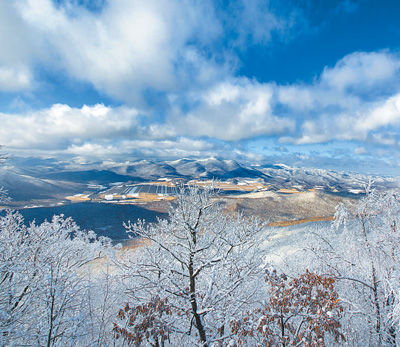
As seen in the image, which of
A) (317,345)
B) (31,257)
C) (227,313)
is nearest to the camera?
(317,345)

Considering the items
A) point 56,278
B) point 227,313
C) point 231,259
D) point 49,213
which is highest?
→ point 231,259

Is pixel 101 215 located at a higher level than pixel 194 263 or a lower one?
lower

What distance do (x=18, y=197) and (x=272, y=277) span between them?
377 feet

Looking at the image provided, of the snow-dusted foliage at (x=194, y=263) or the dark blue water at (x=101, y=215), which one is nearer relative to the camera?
the snow-dusted foliage at (x=194, y=263)

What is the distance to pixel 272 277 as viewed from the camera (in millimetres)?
7285

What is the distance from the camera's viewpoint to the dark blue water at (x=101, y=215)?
161ft

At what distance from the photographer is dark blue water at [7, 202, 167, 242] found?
49188 mm

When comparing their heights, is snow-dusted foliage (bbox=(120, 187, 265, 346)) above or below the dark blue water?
above

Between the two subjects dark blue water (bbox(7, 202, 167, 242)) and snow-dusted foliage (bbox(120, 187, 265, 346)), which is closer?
snow-dusted foliage (bbox(120, 187, 265, 346))

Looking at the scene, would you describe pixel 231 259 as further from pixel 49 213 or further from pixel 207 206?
pixel 49 213

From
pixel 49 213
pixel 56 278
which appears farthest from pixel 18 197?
pixel 56 278

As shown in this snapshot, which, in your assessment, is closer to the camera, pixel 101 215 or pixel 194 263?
pixel 194 263

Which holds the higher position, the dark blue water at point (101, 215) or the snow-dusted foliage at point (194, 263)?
the snow-dusted foliage at point (194, 263)

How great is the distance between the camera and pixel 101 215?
186ft
